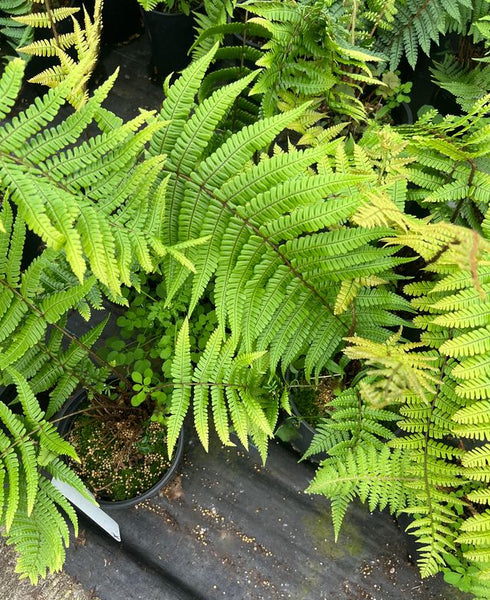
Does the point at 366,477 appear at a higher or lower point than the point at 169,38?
lower

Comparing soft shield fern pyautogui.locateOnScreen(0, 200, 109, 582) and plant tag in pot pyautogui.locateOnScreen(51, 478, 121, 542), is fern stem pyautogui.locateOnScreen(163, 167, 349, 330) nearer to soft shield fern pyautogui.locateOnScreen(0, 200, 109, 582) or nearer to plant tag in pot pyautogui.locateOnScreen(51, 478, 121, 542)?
soft shield fern pyautogui.locateOnScreen(0, 200, 109, 582)

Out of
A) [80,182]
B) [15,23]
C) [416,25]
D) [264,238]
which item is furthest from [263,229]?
[15,23]

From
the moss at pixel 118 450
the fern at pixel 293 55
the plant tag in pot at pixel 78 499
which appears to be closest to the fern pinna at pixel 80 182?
the fern at pixel 293 55

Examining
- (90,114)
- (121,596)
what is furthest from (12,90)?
(121,596)

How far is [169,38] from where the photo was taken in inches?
141

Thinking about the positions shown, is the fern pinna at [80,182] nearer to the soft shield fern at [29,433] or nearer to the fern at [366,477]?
the soft shield fern at [29,433]

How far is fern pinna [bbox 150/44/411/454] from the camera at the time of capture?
1.79 metres

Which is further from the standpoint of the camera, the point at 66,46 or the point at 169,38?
the point at 169,38

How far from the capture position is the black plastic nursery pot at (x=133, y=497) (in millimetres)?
2506

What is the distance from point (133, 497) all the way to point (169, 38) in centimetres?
291

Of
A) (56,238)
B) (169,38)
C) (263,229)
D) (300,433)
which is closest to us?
(56,238)

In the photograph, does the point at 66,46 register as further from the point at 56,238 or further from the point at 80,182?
the point at 56,238

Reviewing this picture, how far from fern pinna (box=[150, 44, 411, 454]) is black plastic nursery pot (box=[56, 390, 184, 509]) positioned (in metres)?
0.64

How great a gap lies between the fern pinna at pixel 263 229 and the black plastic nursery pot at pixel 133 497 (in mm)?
638
